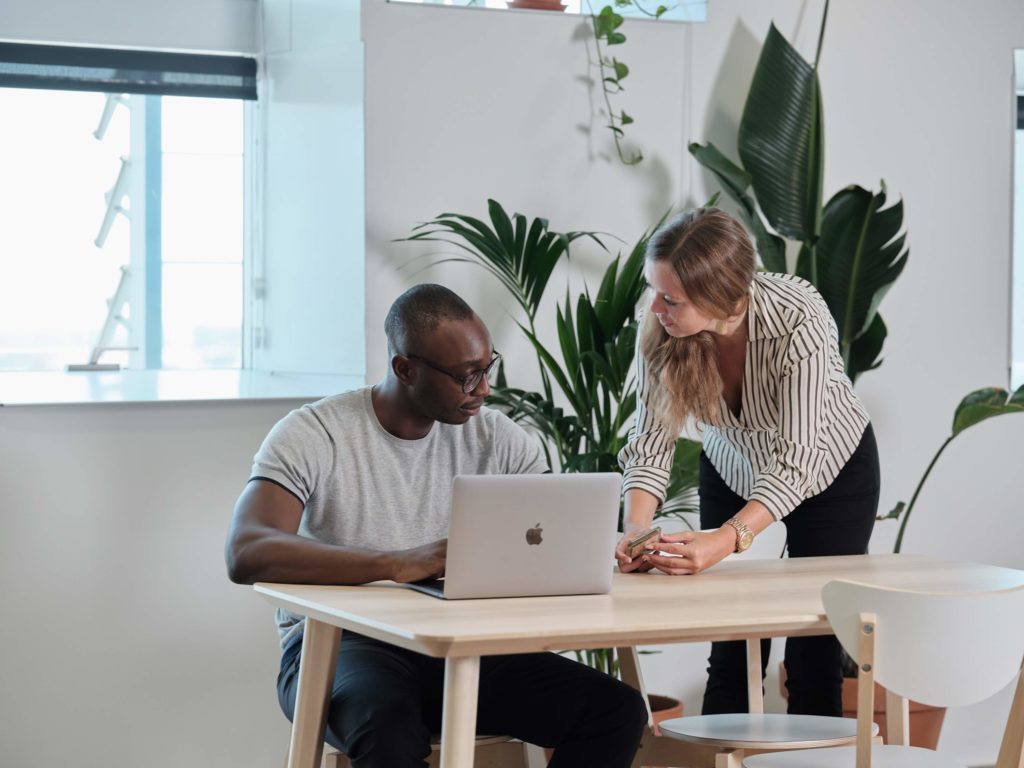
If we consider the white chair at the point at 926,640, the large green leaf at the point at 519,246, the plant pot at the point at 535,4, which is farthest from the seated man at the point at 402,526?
the plant pot at the point at 535,4

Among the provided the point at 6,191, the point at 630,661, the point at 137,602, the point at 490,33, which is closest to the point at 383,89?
the point at 490,33

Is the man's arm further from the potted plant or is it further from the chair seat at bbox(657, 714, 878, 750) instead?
the potted plant

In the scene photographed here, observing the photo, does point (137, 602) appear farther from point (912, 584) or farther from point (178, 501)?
point (912, 584)

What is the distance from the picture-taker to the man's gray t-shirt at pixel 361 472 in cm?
232

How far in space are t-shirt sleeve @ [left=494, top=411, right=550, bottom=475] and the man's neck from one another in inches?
6.3

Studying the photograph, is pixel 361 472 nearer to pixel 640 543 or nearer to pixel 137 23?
pixel 640 543

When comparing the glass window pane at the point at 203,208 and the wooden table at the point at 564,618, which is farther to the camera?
the glass window pane at the point at 203,208

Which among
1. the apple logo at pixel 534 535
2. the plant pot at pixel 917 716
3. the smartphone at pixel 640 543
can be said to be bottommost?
the plant pot at pixel 917 716

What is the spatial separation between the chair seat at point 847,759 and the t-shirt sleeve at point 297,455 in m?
0.93

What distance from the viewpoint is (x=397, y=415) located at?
2412 millimetres

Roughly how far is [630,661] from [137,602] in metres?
1.47

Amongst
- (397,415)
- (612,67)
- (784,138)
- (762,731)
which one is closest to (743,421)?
(762,731)

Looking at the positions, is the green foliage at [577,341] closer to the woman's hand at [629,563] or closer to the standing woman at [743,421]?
the standing woman at [743,421]

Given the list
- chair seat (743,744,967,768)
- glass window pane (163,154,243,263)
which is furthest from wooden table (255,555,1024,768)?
glass window pane (163,154,243,263)
